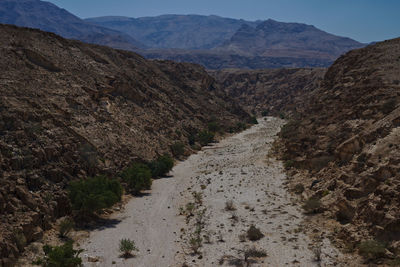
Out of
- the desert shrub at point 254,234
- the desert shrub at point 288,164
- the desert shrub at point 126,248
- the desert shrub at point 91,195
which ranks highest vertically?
the desert shrub at point 288,164

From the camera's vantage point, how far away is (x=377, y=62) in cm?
3444

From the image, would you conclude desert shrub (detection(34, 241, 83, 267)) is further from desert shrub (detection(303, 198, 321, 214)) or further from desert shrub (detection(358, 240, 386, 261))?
desert shrub (detection(303, 198, 321, 214))

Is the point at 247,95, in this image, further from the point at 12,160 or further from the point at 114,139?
the point at 12,160

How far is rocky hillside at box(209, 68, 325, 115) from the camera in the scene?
319ft

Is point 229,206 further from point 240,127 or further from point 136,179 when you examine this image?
point 240,127

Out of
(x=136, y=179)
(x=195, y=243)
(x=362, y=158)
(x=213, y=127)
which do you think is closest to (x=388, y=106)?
(x=362, y=158)

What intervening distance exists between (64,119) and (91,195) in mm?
10331

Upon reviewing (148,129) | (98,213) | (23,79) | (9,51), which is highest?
(9,51)

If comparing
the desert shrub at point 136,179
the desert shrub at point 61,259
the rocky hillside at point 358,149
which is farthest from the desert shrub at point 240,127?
the desert shrub at point 61,259

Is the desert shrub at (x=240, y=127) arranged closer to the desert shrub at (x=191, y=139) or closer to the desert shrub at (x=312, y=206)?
the desert shrub at (x=191, y=139)

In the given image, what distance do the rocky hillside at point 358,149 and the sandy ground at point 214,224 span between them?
193cm

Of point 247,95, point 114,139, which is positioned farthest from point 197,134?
point 247,95

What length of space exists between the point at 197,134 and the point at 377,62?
86.8 ft

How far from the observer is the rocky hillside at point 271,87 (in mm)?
97188
